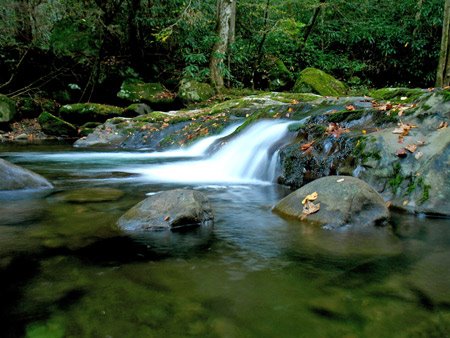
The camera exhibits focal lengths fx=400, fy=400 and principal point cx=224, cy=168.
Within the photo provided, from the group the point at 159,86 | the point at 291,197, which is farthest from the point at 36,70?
the point at 291,197

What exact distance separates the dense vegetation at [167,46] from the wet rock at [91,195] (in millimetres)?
11735

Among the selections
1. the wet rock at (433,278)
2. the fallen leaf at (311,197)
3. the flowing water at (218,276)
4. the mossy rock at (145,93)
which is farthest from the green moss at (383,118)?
the mossy rock at (145,93)

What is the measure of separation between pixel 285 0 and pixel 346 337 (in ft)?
62.8

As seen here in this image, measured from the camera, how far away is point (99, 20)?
53.8ft

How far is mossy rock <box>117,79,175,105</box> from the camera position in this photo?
15836 mm

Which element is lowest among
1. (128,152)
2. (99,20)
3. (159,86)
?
(128,152)

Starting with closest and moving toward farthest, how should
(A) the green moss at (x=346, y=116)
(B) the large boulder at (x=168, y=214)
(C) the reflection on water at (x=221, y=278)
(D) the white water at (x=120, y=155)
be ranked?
(C) the reflection on water at (x=221, y=278), (B) the large boulder at (x=168, y=214), (A) the green moss at (x=346, y=116), (D) the white water at (x=120, y=155)

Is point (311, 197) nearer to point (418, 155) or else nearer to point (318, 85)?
point (418, 155)

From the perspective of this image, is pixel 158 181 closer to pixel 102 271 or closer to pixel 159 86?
pixel 102 271

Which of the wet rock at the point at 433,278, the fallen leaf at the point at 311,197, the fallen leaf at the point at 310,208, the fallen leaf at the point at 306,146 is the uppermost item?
the fallen leaf at the point at 306,146

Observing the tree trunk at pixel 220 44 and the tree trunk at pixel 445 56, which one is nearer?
the tree trunk at pixel 445 56

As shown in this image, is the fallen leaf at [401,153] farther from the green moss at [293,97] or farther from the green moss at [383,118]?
the green moss at [293,97]

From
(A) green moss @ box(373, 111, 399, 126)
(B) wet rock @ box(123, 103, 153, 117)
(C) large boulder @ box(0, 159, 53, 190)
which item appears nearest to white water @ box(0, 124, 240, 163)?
(C) large boulder @ box(0, 159, 53, 190)

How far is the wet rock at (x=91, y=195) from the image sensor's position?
457cm
